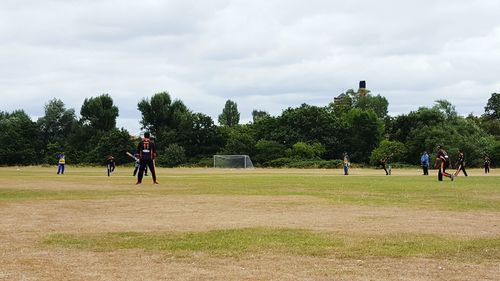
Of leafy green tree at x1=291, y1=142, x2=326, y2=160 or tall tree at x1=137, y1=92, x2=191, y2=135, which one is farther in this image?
tall tree at x1=137, y1=92, x2=191, y2=135

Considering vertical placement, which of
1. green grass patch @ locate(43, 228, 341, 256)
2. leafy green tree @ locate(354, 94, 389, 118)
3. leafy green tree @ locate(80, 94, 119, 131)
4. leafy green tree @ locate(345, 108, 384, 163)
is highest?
leafy green tree @ locate(354, 94, 389, 118)

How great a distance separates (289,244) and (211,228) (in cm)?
230

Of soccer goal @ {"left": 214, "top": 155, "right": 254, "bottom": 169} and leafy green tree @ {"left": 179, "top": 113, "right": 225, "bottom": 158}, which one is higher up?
leafy green tree @ {"left": 179, "top": 113, "right": 225, "bottom": 158}

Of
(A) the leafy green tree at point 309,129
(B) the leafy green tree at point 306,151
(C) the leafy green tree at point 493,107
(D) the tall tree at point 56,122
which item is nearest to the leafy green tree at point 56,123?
(D) the tall tree at point 56,122

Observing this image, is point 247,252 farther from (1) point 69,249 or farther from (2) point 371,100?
(2) point 371,100

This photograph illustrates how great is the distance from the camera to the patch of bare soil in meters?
7.14

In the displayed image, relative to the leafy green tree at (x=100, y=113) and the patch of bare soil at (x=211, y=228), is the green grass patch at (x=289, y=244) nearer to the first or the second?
the patch of bare soil at (x=211, y=228)

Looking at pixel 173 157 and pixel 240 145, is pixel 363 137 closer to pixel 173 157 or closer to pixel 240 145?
pixel 240 145

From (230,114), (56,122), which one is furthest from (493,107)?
(56,122)

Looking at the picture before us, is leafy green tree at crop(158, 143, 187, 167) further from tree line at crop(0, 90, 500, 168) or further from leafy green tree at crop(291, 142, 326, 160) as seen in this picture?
leafy green tree at crop(291, 142, 326, 160)

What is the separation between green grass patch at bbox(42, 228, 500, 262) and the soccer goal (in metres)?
67.1

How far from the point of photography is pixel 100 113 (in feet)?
336

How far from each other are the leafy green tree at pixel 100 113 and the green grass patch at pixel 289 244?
9501 centimetres

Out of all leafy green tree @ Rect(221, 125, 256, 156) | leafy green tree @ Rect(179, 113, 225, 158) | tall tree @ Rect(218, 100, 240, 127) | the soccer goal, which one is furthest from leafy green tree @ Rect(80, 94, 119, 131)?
tall tree @ Rect(218, 100, 240, 127)
